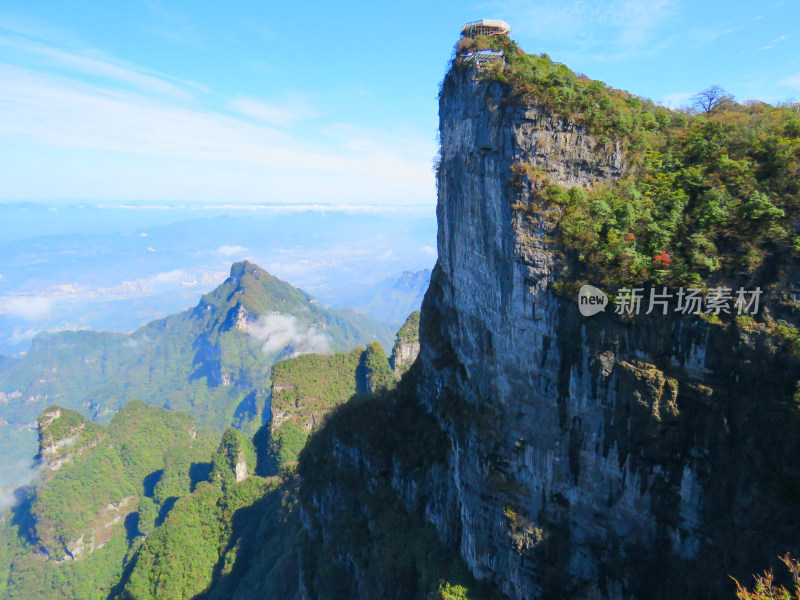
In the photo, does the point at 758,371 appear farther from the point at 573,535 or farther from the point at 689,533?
the point at 573,535

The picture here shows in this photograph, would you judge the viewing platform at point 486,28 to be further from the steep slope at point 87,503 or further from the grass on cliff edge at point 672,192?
the steep slope at point 87,503

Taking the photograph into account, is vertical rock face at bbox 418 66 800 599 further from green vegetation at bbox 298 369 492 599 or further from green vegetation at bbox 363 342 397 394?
green vegetation at bbox 363 342 397 394

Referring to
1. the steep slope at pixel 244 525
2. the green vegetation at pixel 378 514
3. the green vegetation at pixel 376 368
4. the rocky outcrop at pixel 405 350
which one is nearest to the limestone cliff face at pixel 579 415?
the green vegetation at pixel 378 514

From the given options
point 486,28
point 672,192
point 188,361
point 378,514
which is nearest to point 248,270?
point 188,361

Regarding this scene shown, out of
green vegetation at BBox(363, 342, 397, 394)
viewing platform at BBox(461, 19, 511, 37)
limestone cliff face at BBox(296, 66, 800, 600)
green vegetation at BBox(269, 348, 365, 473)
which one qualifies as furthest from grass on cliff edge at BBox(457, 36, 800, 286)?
green vegetation at BBox(269, 348, 365, 473)

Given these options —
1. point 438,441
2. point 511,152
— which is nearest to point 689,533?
point 438,441
